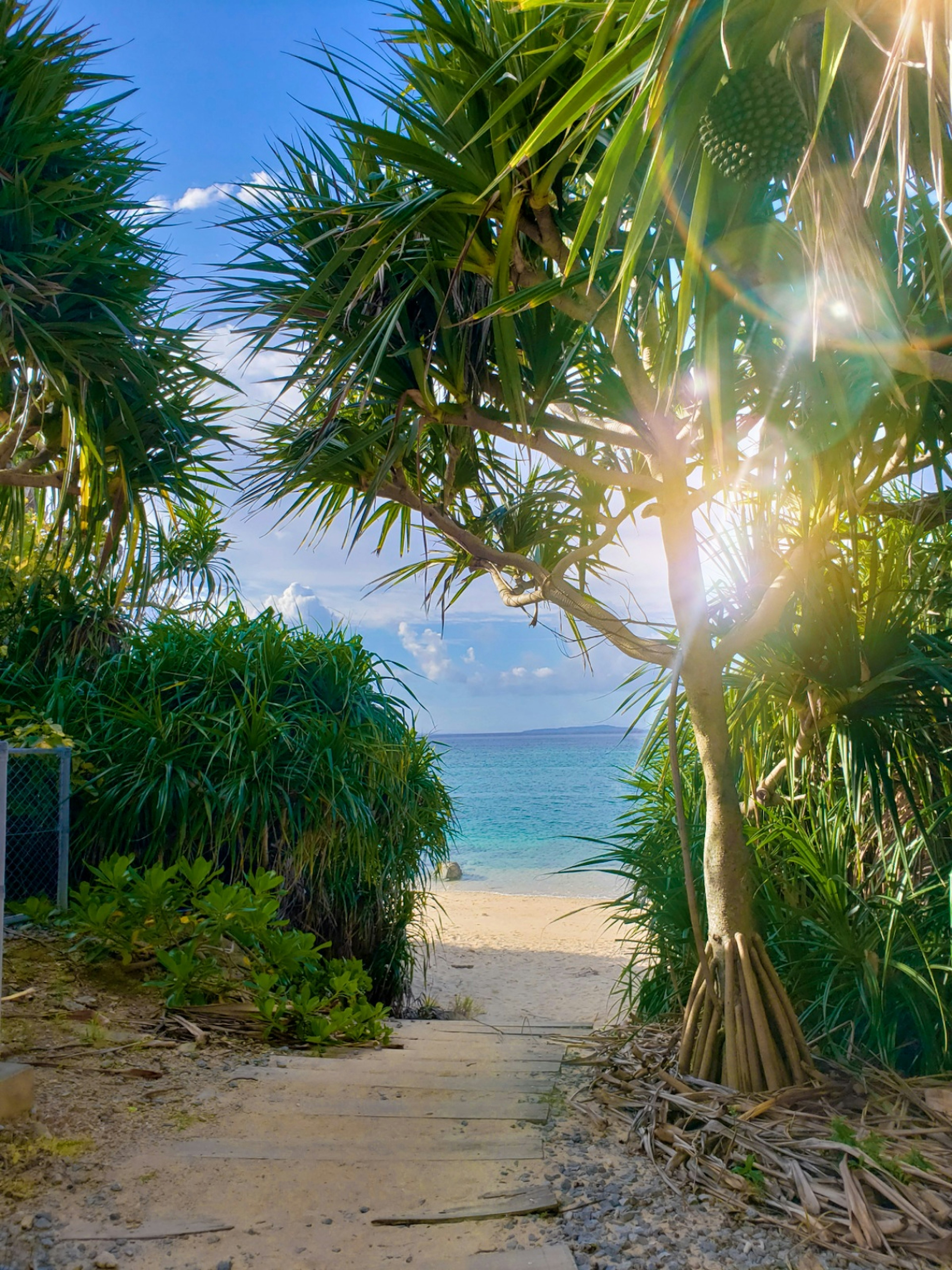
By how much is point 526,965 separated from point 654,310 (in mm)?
6825

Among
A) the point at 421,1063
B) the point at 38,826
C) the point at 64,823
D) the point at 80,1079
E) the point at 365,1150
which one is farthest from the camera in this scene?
the point at 38,826

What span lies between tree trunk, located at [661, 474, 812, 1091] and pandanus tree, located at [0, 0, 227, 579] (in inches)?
87.1

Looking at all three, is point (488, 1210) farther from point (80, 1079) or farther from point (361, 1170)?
point (80, 1079)

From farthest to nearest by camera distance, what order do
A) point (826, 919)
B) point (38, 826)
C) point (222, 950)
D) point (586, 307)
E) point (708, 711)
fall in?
point (38, 826), point (222, 950), point (826, 919), point (708, 711), point (586, 307)

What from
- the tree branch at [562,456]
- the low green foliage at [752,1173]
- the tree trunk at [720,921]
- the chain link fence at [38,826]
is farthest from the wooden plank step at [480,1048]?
the tree branch at [562,456]

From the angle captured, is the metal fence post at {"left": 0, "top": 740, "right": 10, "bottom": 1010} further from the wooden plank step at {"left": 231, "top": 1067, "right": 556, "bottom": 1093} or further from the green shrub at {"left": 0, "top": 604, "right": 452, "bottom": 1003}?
the green shrub at {"left": 0, "top": 604, "right": 452, "bottom": 1003}

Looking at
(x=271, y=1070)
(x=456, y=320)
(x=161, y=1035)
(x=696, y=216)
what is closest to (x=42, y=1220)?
(x=271, y=1070)

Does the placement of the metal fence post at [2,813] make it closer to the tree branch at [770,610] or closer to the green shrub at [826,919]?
the green shrub at [826,919]

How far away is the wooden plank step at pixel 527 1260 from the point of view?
1.64 meters

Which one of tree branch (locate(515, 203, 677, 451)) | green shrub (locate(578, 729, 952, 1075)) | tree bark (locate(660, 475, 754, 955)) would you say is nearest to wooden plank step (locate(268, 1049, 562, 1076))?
green shrub (locate(578, 729, 952, 1075))

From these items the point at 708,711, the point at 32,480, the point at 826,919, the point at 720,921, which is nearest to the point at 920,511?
the point at 708,711

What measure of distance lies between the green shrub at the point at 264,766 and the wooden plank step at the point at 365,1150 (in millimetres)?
2011

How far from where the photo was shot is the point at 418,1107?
96.4 inches

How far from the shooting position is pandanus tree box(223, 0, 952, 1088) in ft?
4.24
